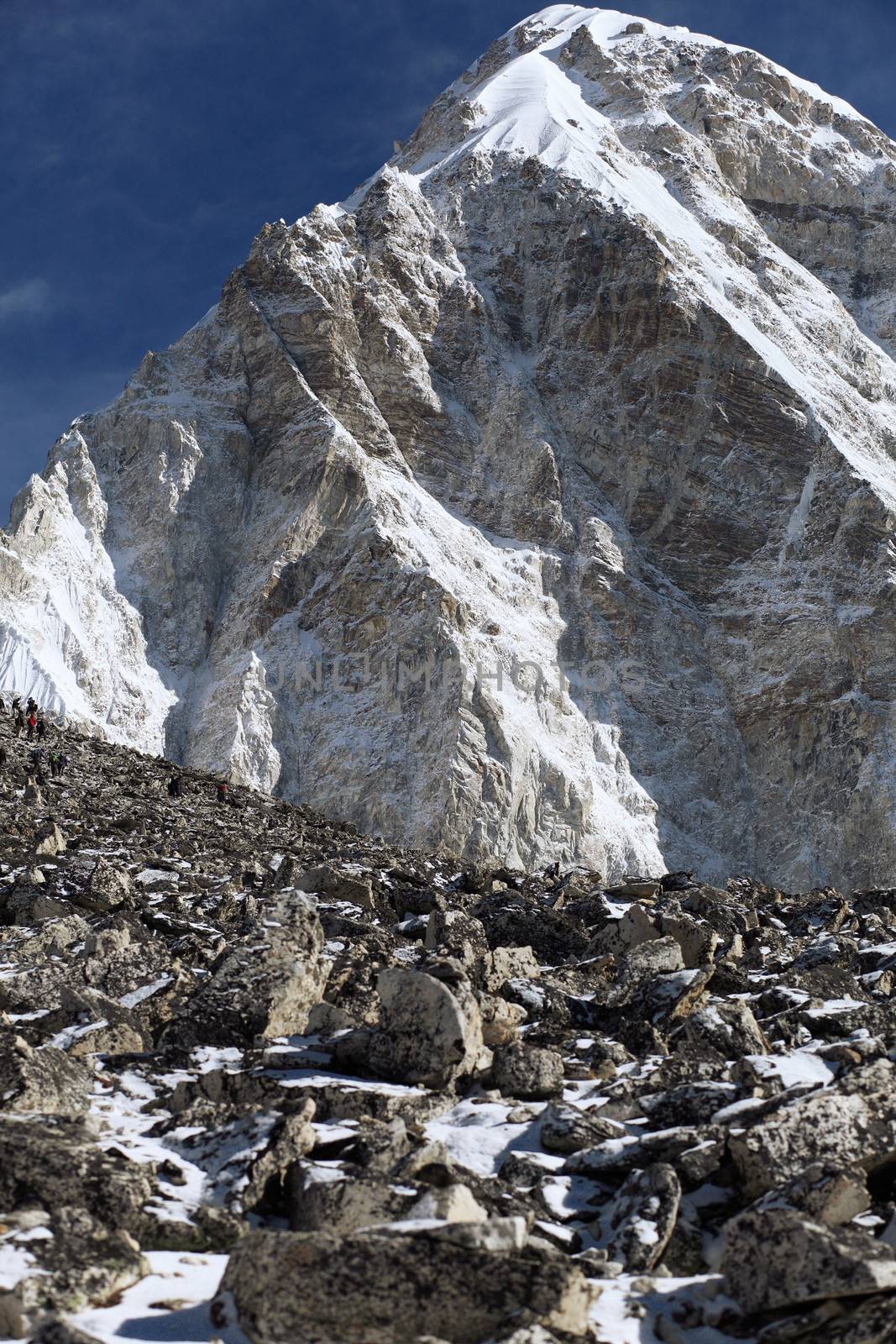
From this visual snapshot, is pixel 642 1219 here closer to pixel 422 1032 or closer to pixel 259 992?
pixel 422 1032

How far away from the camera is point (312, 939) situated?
10797 mm

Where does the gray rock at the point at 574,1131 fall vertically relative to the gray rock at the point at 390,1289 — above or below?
above

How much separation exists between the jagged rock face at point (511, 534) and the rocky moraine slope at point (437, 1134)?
4132cm

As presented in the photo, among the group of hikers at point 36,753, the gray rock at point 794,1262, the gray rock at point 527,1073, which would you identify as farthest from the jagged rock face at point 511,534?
the gray rock at point 794,1262

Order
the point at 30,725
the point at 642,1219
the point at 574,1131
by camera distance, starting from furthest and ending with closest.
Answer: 1. the point at 30,725
2. the point at 574,1131
3. the point at 642,1219

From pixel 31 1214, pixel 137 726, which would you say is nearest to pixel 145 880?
pixel 31 1214

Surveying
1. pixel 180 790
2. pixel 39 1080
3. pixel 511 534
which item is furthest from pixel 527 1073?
pixel 511 534

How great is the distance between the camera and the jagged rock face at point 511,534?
2258 inches

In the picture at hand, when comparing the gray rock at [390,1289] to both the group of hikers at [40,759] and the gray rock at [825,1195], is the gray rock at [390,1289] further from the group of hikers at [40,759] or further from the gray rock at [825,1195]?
the group of hikers at [40,759]

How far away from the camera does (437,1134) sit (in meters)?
7.66

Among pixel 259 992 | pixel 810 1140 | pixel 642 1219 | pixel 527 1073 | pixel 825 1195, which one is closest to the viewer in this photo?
pixel 825 1195

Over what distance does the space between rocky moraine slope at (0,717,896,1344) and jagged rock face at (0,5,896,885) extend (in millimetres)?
41323

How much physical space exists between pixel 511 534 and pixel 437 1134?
6256cm

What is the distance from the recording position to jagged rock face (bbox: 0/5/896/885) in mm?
57344
